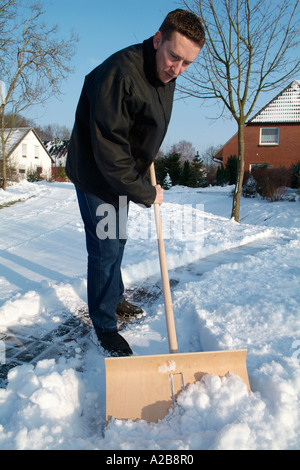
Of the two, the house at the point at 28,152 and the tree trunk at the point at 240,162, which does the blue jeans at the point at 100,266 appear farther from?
the house at the point at 28,152

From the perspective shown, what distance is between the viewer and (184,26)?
155cm

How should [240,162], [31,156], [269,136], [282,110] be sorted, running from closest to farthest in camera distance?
[240,162] → [282,110] → [269,136] → [31,156]

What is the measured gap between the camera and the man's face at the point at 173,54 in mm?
1598

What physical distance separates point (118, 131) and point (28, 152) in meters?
33.9

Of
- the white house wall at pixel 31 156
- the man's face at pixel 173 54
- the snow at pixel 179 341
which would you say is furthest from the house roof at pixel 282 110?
the man's face at pixel 173 54

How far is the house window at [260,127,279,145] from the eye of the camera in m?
21.5

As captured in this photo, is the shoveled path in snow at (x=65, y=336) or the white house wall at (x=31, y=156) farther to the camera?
the white house wall at (x=31, y=156)

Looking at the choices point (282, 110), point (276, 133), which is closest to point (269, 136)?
point (276, 133)

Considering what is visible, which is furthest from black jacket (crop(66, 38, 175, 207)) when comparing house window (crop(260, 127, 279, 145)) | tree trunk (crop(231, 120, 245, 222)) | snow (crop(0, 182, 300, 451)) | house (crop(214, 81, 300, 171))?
house window (crop(260, 127, 279, 145))

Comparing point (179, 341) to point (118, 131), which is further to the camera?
point (179, 341)

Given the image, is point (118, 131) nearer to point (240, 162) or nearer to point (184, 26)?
point (184, 26)

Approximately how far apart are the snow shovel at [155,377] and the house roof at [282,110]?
70.1ft

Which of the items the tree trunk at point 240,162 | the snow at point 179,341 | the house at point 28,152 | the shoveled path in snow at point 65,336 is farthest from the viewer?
the house at point 28,152

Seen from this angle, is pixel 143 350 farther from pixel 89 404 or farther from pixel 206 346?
pixel 89 404
